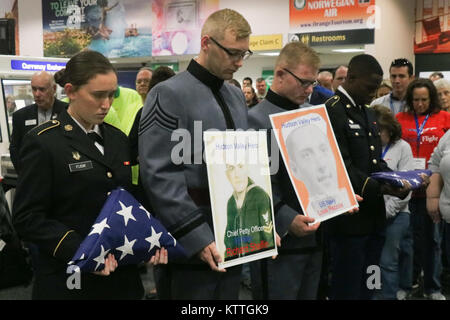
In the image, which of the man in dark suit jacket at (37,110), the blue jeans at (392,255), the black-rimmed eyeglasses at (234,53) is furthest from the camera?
the man in dark suit jacket at (37,110)

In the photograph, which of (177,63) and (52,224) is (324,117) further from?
(177,63)

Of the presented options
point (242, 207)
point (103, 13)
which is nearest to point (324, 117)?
point (242, 207)

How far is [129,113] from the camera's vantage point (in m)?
4.17

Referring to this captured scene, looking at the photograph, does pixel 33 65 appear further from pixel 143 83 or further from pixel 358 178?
pixel 358 178

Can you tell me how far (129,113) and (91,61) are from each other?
2.24 meters

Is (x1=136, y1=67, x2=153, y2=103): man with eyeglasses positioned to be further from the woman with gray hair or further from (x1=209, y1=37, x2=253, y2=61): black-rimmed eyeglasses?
(x1=209, y1=37, x2=253, y2=61): black-rimmed eyeglasses

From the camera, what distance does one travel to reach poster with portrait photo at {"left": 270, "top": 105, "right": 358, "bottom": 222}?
2.53 metres

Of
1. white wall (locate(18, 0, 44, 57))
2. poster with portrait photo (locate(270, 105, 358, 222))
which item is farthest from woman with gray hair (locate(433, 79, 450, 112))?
white wall (locate(18, 0, 44, 57))

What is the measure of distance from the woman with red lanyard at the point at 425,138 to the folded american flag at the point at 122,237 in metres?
3.44

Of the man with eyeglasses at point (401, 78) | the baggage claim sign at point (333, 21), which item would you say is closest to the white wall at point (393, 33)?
the baggage claim sign at point (333, 21)

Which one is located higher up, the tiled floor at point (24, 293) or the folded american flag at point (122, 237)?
the folded american flag at point (122, 237)

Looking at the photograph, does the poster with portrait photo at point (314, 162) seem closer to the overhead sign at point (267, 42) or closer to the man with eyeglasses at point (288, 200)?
the man with eyeglasses at point (288, 200)

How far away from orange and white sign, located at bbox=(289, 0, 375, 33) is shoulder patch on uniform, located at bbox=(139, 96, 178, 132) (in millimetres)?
8363

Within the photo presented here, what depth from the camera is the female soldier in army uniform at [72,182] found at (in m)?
1.85
